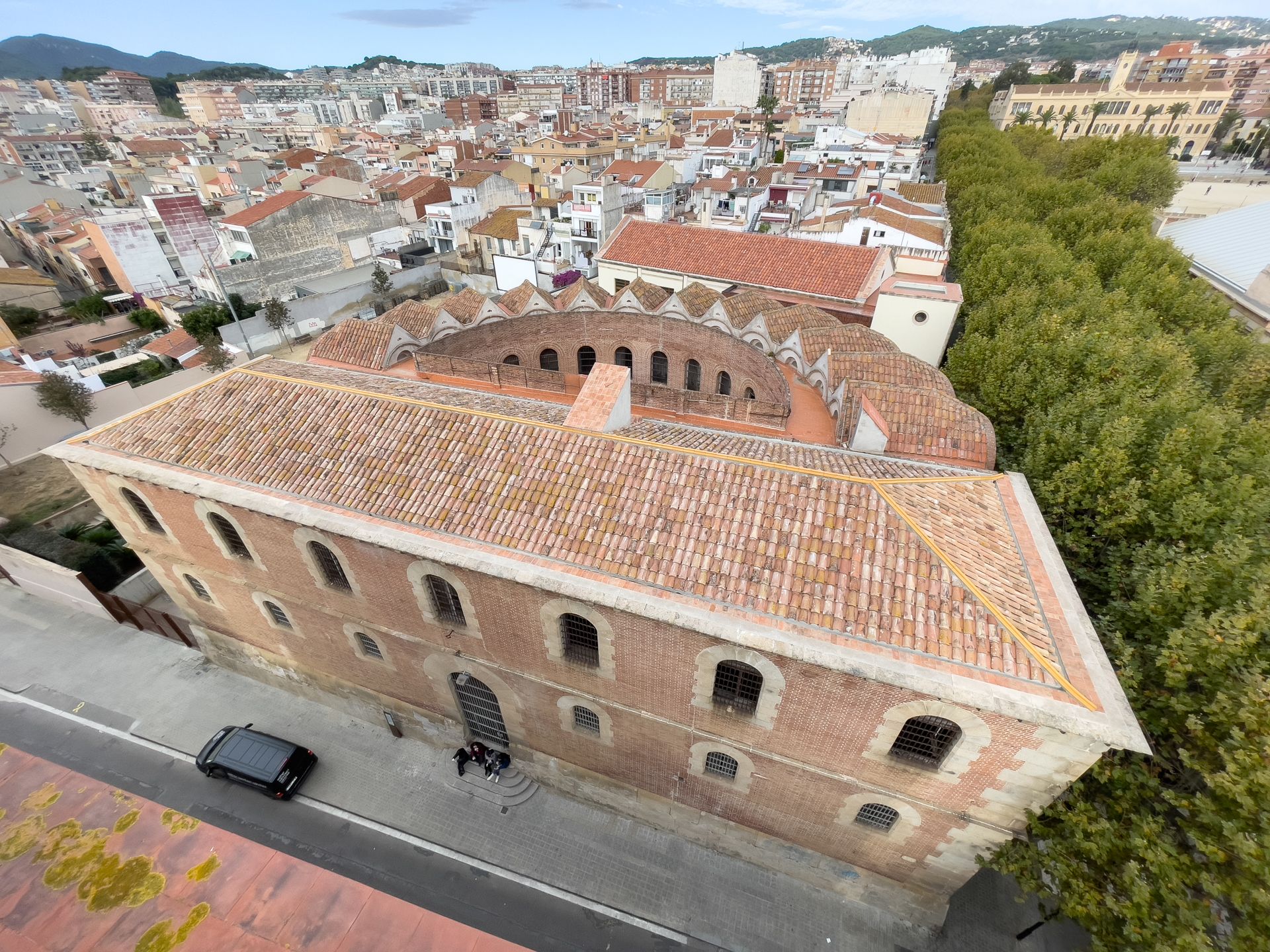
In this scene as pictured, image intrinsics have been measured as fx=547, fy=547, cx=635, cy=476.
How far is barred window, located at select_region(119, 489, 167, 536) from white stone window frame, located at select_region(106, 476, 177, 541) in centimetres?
2

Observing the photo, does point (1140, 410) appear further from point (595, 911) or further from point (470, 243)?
point (470, 243)

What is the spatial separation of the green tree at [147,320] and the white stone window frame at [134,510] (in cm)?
5091

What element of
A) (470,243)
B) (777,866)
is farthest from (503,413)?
(470,243)

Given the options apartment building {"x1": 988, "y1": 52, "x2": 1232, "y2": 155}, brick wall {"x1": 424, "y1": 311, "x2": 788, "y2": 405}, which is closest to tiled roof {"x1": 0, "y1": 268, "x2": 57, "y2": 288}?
brick wall {"x1": 424, "y1": 311, "x2": 788, "y2": 405}

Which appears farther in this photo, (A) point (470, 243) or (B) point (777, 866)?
(A) point (470, 243)

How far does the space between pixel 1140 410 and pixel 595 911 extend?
72.2 ft

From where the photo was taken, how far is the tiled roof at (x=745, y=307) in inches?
1102

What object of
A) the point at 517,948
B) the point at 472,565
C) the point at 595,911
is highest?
the point at 517,948

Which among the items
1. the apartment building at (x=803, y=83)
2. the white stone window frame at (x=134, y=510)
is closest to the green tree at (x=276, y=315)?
the white stone window frame at (x=134, y=510)

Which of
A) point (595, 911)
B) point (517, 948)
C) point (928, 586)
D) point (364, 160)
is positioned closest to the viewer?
point (517, 948)

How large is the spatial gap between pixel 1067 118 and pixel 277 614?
14275 centimetres

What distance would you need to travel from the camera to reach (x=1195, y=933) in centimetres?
883

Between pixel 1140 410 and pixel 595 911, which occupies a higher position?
pixel 1140 410

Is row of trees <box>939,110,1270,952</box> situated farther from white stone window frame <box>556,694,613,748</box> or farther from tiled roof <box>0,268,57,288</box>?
tiled roof <box>0,268,57,288</box>
